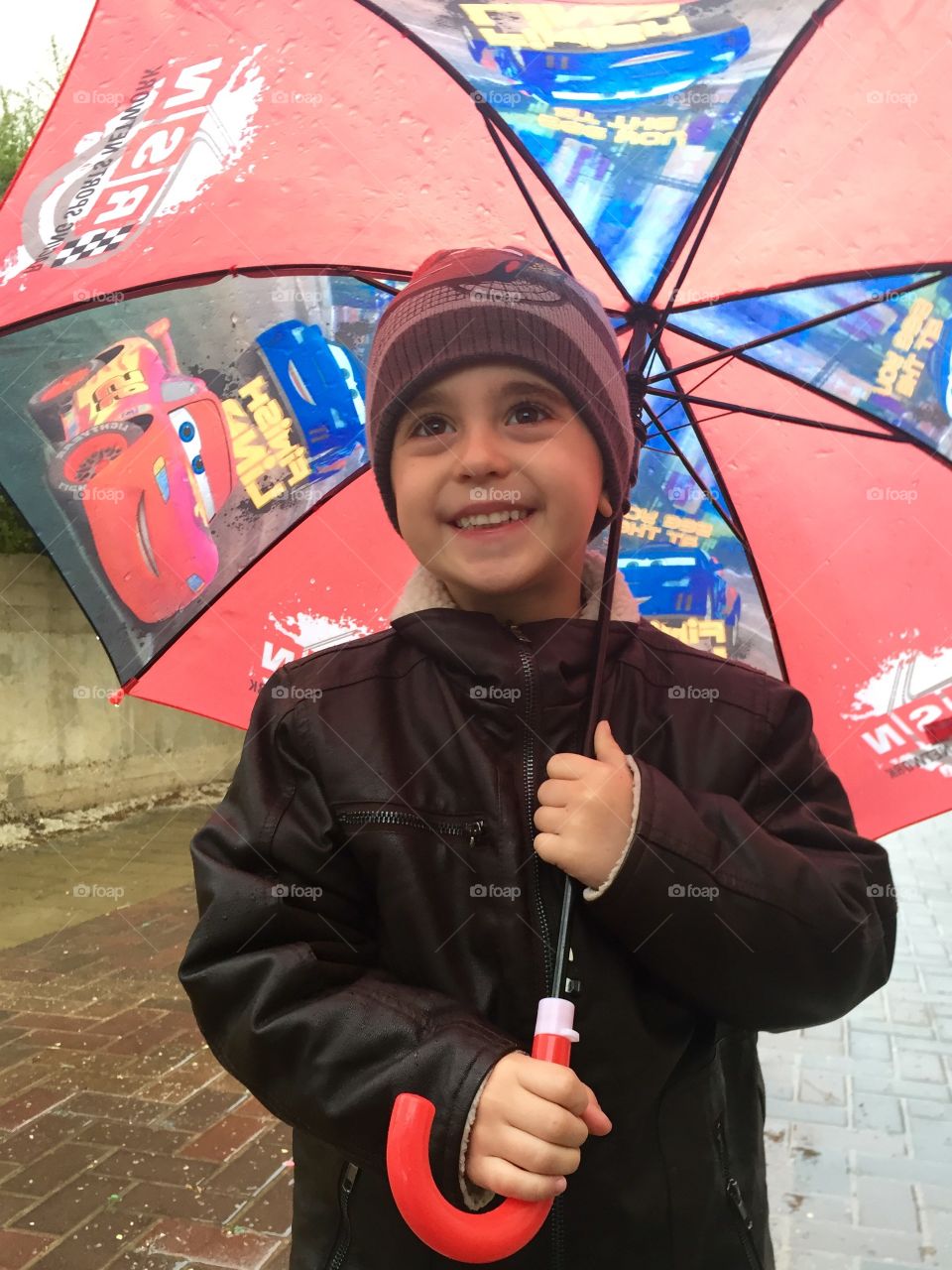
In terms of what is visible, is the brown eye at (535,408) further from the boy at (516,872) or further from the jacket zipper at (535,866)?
the jacket zipper at (535,866)

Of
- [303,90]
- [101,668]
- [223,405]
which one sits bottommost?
[101,668]

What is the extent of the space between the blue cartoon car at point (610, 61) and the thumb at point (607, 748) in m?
1.13

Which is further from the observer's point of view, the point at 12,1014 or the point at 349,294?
the point at 12,1014

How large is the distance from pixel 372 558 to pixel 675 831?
0.97 meters

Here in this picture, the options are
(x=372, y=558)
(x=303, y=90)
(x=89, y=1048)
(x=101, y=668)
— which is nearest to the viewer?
(x=303, y=90)

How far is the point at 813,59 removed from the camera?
6.24 feet

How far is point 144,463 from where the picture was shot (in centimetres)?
215

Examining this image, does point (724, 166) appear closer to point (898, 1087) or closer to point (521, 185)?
point (521, 185)

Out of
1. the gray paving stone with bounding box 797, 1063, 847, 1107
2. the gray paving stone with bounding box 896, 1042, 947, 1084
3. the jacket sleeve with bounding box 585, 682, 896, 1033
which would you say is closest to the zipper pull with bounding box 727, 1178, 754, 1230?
the jacket sleeve with bounding box 585, 682, 896, 1033

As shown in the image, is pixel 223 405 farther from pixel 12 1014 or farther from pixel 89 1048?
pixel 12 1014

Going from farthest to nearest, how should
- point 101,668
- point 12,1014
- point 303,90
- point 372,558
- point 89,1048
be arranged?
point 101,668 < point 12,1014 < point 89,1048 < point 372,558 < point 303,90

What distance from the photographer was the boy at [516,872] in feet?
4.46

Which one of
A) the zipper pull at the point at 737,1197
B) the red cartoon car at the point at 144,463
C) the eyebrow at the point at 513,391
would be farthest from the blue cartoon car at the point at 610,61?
the zipper pull at the point at 737,1197

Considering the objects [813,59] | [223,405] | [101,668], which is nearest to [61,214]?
[223,405]
